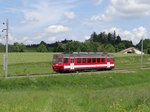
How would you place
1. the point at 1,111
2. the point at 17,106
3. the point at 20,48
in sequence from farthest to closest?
the point at 20,48 < the point at 17,106 < the point at 1,111

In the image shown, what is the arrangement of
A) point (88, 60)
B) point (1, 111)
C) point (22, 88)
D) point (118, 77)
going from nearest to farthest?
point (1, 111), point (22, 88), point (118, 77), point (88, 60)

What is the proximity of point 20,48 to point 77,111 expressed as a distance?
552ft

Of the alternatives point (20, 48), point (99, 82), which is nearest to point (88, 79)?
point (99, 82)

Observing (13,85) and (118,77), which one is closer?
(13,85)

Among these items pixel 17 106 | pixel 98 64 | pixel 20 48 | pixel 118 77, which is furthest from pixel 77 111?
pixel 20 48

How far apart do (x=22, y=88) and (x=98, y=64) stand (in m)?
23.0

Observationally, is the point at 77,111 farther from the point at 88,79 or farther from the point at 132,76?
the point at 132,76

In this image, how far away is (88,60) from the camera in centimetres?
5844

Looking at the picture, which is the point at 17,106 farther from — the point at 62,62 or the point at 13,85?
the point at 62,62

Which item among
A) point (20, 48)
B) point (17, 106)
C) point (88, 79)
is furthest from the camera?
point (20, 48)

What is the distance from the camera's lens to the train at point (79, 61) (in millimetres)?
54844

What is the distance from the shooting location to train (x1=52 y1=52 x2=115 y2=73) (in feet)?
180

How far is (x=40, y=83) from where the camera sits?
42438 millimetres

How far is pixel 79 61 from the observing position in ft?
186
